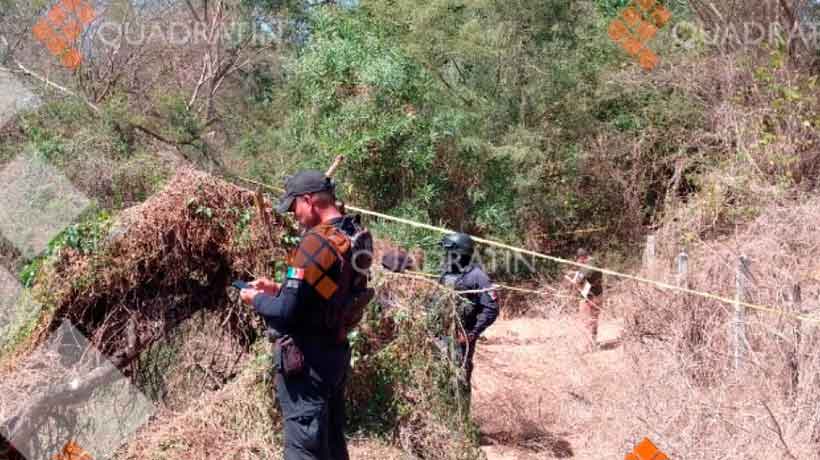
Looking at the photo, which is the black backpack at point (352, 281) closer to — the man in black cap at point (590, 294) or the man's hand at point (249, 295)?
the man's hand at point (249, 295)

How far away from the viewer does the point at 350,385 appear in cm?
517

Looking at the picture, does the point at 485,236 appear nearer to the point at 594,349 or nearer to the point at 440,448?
the point at 594,349

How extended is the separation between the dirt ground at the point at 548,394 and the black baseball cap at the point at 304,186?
276cm

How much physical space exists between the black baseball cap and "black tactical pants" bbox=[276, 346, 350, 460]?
0.81 metres

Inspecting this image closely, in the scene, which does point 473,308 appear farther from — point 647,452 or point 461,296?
point 647,452

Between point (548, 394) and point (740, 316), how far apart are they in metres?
2.34

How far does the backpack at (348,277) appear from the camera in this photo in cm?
382

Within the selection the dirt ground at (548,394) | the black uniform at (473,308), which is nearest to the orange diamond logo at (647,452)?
the dirt ground at (548,394)

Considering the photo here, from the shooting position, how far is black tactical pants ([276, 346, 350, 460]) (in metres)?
3.88

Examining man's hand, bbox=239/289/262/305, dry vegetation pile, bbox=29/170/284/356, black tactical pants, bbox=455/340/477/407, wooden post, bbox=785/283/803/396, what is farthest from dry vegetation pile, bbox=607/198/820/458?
dry vegetation pile, bbox=29/170/284/356

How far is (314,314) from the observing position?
380 centimetres

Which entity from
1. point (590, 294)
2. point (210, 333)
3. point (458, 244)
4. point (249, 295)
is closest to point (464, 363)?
point (458, 244)

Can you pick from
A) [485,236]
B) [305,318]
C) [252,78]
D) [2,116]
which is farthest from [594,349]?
[252,78]

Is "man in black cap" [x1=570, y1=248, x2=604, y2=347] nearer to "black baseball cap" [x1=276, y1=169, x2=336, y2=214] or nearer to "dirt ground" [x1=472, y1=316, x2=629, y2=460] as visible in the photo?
"dirt ground" [x1=472, y1=316, x2=629, y2=460]
